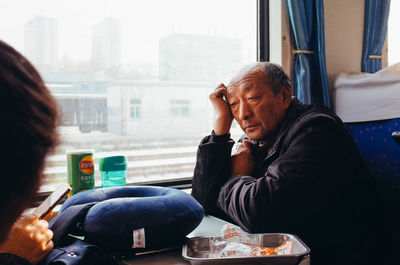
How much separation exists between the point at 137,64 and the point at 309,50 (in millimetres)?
1074

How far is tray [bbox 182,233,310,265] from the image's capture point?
2.65 ft

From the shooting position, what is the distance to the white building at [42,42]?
162 cm

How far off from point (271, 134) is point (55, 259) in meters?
1.00

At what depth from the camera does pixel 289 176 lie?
1142 millimetres

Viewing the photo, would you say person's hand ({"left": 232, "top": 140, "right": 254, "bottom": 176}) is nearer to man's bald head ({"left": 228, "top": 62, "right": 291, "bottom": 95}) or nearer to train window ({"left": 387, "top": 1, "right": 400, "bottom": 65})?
man's bald head ({"left": 228, "top": 62, "right": 291, "bottom": 95})

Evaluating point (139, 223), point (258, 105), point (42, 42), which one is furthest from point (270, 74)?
point (42, 42)

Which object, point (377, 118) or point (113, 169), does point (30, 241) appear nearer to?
point (113, 169)

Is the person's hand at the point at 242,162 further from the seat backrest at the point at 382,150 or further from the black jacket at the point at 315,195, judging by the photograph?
the seat backrest at the point at 382,150

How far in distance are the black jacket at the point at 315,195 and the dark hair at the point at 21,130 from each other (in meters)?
0.81

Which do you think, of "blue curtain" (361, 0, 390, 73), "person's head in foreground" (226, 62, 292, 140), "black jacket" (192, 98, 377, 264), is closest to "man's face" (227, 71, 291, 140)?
"person's head in foreground" (226, 62, 292, 140)

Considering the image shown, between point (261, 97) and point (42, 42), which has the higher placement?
point (42, 42)

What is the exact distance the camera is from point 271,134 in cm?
150

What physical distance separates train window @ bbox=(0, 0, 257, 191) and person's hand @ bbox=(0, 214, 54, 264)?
72cm

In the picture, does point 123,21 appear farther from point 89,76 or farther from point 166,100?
point 166,100
